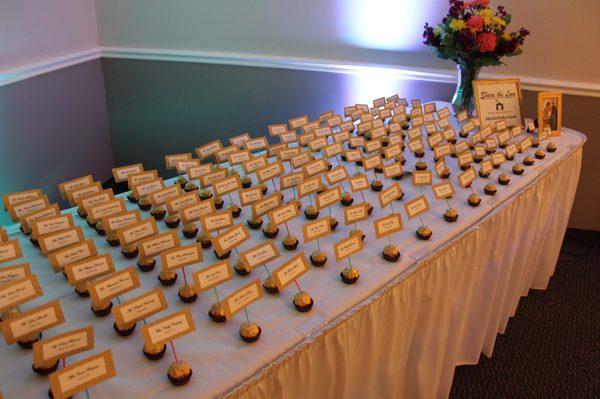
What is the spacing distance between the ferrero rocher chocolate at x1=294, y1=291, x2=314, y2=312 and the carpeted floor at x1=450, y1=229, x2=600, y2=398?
3.58ft

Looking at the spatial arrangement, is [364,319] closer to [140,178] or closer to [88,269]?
[88,269]

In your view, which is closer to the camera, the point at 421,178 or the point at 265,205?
the point at 265,205

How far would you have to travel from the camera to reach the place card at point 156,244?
1.16 meters

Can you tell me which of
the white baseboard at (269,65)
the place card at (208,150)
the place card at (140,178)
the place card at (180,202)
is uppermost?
the white baseboard at (269,65)

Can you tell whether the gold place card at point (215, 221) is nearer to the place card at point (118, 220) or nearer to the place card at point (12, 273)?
the place card at point (118, 220)

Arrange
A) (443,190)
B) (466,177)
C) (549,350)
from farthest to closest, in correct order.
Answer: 1. (549,350)
2. (466,177)
3. (443,190)

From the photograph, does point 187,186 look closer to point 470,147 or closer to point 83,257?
point 83,257

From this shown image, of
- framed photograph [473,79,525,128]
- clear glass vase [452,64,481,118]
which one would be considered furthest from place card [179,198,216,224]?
clear glass vase [452,64,481,118]

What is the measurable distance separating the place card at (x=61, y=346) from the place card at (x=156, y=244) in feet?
1.00

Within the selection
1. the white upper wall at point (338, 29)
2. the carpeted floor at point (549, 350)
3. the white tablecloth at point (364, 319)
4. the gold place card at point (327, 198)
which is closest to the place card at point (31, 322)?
the white tablecloth at point (364, 319)

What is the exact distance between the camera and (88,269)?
107 cm

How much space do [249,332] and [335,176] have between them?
29.7 inches

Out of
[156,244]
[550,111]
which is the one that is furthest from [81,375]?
[550,111]

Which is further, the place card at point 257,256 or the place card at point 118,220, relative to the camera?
the place card at point 118,220
